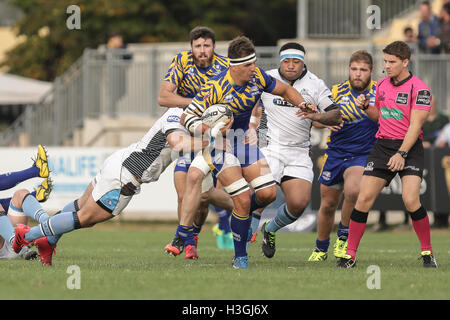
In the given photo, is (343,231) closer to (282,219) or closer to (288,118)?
(282,219)

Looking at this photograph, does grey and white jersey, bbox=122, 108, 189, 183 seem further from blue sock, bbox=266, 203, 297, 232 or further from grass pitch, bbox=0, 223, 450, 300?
blue sock, bbox=266, 203, 297, 232

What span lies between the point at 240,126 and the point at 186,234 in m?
1.79

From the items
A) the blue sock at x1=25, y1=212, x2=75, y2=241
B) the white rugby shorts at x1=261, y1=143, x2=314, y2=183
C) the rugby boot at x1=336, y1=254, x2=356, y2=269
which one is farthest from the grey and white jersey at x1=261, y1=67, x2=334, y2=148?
the blue sock at x1=25, y1=212, x2=75, y2=241

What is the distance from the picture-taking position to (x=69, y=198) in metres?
19.5

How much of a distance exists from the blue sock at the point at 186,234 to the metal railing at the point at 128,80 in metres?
10.5

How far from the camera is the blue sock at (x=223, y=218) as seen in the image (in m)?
13.1

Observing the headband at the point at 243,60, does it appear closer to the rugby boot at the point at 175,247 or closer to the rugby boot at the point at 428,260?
the rugby boot at the point at 175,247

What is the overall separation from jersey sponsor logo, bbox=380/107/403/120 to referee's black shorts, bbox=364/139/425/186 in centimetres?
23

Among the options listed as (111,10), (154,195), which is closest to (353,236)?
(154,195)

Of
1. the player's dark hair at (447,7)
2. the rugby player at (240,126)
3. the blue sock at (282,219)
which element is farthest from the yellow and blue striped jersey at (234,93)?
the player's dark hair at (447,7)

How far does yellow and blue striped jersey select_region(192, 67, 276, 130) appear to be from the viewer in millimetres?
9586

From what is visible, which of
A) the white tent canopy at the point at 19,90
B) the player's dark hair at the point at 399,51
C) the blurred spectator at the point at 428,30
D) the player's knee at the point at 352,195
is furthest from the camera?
the white tent canopy at the point at 19,90

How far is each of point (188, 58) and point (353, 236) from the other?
2.99m

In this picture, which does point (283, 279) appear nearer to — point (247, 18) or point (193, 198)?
point (193, 198)
